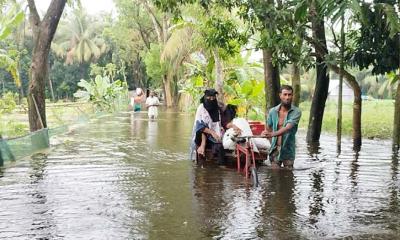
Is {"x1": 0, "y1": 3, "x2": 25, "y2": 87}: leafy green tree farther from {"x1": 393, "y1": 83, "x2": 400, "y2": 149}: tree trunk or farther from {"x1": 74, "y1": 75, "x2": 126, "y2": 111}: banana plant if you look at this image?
{"x1": 74, "y1": 75, "x2": 126, "y2": 111}: banana plant

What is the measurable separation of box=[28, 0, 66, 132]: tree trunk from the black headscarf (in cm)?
684

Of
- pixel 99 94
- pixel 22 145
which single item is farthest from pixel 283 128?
pixel 99 94

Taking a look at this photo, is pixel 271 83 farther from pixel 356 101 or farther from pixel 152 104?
pixel 152 104

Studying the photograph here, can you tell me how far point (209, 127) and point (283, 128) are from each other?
186 centimetres

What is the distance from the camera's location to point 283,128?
882 centimetres

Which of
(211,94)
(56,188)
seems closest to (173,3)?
(211,94)

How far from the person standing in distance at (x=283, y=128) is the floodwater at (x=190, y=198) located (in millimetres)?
319

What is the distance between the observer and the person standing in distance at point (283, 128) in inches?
349

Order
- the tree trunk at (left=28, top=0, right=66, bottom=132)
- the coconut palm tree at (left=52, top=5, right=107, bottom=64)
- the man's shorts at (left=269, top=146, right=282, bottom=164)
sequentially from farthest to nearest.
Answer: the coconut palm tree at (left=52, top=5, right=107, bottom=64) → the tree trunk at (left=28, top=0, right=66, bottom=132) → the man's shorts at (left=269, top=146, right=282, bottom=164)

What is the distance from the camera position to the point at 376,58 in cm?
1210

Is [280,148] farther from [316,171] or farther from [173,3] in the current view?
[173,3]

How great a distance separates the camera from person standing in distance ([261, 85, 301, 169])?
29.1ft

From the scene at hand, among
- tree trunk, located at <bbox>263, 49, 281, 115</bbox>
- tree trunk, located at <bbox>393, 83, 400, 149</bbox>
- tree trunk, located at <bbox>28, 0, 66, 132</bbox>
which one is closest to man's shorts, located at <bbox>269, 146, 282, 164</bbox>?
tree trunk, located at <bbox>263, 49, 281, 115</bbox>

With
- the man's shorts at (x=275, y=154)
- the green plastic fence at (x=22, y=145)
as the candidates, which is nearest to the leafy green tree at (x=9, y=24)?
the green plastic fence at (x=22, y=145)
